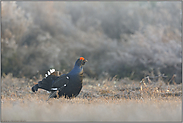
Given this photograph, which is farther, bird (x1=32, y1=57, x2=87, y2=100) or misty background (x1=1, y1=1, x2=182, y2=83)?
misty background (x1=1, y1=1, x2=182, y2=83)

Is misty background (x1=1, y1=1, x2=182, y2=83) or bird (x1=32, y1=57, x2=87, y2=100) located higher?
misty background (x1=1, y1=1, x2=182, y2=83)

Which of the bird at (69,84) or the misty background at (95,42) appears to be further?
the misty background at (95,42)

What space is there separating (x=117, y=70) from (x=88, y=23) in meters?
4.78

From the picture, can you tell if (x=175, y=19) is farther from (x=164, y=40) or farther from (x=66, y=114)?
(x=66, y=114)

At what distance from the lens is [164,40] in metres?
11.7

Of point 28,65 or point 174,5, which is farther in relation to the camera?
point 174,5

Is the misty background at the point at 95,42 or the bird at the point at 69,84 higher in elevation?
the misty background at the point at 95,42

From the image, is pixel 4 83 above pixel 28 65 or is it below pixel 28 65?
below

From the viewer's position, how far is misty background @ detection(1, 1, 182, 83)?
435 inches

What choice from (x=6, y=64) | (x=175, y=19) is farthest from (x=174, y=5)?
(x=6, y=64)

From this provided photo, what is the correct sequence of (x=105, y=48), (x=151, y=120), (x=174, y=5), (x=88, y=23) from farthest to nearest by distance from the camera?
(x=88, y=23), (x=174, y=5), (x=105, y=48), (x=151, y=120)

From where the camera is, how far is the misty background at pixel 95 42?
36.2ft

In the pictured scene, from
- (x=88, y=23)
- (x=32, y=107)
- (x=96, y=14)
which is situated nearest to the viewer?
(x=32, y=107)

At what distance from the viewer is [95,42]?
13.0 m
